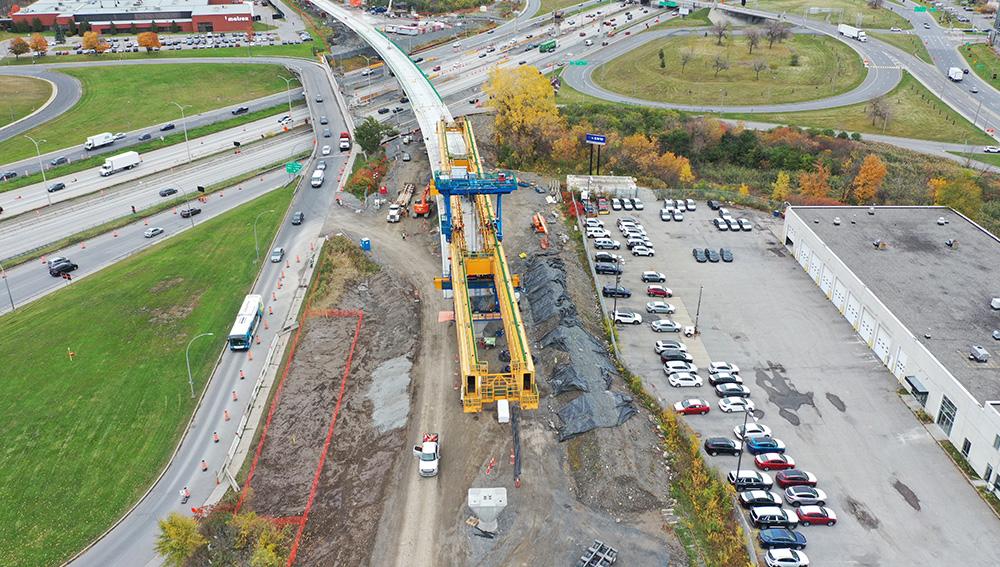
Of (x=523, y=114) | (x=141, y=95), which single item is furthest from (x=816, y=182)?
(x=141, y=95)

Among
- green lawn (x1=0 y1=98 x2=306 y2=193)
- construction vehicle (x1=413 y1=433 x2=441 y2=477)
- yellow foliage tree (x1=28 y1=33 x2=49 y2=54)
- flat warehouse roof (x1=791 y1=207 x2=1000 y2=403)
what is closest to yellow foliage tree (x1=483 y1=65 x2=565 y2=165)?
flat warehouse roof (x1=791 y1=207 x2=1000 y2=403)

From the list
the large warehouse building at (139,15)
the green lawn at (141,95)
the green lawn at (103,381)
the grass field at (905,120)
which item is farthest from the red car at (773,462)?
the large warehouse building at (139,15)

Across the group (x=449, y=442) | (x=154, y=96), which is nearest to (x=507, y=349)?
(x=449, y=442)

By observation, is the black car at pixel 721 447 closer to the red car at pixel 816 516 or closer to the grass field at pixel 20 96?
the red car at pixel 816 516

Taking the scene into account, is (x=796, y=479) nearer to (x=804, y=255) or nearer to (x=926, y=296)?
(x=926, y=296)

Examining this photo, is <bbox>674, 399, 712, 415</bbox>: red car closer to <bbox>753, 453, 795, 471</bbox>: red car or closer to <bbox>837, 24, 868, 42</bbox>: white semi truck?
<bbox>753, 453, 795, 471</bbox>: red car

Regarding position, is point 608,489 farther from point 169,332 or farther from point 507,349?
point 169,332
